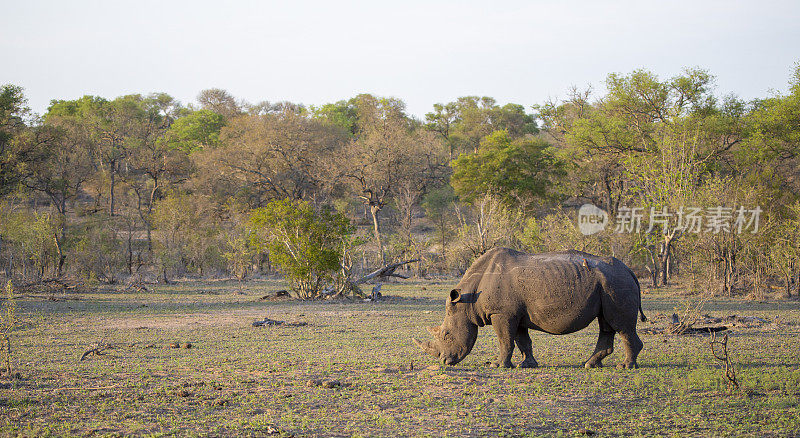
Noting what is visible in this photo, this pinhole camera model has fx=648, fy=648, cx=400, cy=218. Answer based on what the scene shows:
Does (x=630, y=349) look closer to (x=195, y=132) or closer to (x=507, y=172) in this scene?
(x=507, y=172)

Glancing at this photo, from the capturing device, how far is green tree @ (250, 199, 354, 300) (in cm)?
2350

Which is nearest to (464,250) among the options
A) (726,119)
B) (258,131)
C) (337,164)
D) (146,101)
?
(337,164)

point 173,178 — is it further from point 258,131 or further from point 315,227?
point 315,227

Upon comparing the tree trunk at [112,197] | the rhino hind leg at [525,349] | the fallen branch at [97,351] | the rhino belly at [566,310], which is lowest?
the fallen branch at [97,351]

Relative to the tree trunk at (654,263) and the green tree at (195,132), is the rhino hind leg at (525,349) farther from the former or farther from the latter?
the green tree at (195,132)

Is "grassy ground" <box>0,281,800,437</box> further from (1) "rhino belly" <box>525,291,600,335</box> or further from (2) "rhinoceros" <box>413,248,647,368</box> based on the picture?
(1) "rhino belly" <box>525,291,600,335</box>

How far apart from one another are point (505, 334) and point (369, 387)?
248 centimetres

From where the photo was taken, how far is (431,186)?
2076 inches

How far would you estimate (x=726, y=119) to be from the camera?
35.8 metres

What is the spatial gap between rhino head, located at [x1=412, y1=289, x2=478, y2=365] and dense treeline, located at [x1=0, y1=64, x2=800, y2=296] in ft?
44.9

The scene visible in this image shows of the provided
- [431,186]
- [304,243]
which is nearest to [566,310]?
[304,243]

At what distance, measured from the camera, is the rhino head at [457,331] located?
34.3ft

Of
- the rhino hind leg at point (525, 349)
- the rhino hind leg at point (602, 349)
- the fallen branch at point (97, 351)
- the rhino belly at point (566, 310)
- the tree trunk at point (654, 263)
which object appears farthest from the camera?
the tree trunk at point (654, 263)

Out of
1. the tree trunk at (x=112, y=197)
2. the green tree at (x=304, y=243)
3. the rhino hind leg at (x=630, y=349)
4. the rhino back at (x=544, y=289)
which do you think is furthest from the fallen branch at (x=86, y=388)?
the tree trunk at (x=112, y=197)
